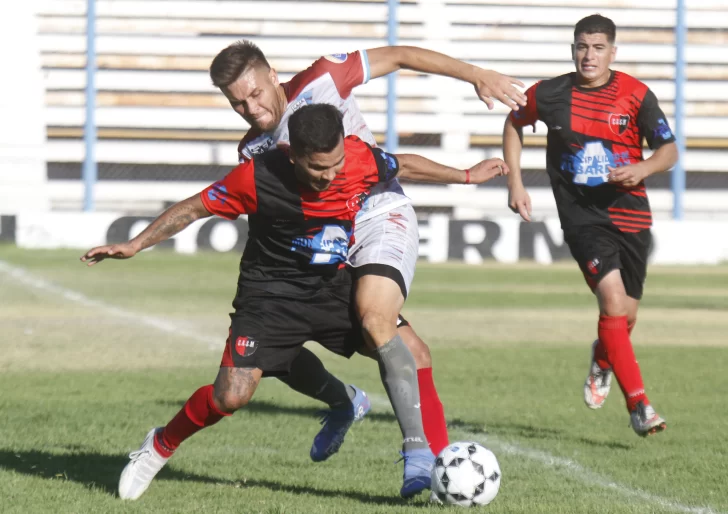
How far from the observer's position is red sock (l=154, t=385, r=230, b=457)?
504 centimetres

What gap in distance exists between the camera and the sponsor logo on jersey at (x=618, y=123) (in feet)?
22.3

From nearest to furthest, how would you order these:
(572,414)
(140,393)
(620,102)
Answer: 1. (620,102)
2. (572,414)
3. (140,393)

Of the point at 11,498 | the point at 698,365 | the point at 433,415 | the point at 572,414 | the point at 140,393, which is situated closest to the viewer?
the point at 11,498

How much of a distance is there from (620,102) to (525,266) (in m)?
15.2

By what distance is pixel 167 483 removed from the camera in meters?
5.27

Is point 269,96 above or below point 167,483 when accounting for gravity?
above

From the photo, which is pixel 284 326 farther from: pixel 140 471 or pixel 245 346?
pixel 140 471

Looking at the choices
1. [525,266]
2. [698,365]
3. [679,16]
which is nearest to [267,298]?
[698,365]

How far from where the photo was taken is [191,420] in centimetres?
507

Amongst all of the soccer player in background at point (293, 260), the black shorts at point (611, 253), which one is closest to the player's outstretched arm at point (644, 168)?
the black shorts at point (611, 253)

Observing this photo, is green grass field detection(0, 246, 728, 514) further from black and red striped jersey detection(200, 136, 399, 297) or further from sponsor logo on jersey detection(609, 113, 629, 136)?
sponsor logo on jersey detection(609, 113, 629, 136)

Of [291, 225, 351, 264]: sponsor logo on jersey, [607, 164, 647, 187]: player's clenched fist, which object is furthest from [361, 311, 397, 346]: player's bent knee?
[607, 164, 647, 187]: player's clenched fist

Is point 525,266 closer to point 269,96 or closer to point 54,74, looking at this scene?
point 54,74

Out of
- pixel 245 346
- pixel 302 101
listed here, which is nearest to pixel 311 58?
pixel 302 101
